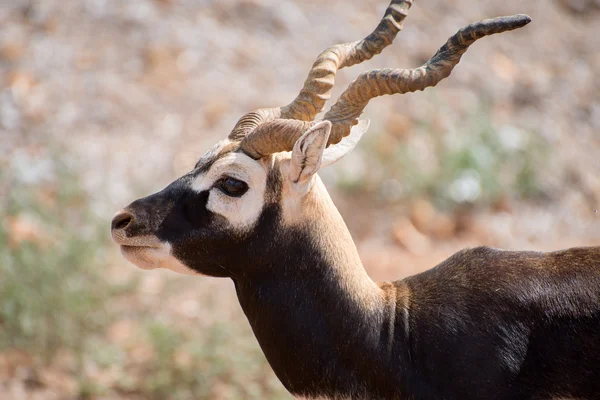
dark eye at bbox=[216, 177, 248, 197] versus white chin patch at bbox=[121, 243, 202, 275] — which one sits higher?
dark eye at bbox=[216, 177, 248, 197]

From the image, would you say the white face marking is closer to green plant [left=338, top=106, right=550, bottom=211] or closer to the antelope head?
the antelope head

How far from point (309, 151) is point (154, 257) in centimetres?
99

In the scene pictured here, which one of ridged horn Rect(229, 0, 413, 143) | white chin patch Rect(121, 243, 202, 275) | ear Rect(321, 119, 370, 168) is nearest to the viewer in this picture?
white chin patch Rect(121, 243, 202, 275)

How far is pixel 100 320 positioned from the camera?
9258 mm

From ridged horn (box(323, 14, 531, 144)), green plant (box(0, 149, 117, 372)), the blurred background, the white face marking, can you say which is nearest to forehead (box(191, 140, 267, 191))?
the white face marking

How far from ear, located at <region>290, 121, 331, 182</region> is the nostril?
2.85ft

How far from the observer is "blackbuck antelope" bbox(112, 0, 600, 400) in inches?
164

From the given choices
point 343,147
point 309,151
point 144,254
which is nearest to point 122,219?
point 144,254

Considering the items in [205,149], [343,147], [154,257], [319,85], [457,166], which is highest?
[205,149]

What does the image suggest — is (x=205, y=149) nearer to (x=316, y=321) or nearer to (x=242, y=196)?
(x=242, y=196)

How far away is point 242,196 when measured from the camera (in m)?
4.33

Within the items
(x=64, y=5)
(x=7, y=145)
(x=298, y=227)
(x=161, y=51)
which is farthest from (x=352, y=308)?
(x=64, y=5)

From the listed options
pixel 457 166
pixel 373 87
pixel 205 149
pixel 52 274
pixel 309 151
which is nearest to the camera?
pixel 309 151

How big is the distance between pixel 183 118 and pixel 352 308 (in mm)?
8697
